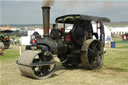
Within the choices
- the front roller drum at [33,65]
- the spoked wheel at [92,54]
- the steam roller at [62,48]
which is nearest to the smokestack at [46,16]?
the steam roller at [62,48]

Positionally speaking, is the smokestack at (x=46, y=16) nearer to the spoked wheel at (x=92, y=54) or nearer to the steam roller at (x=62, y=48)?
the steam roller at (x=62, y=48)

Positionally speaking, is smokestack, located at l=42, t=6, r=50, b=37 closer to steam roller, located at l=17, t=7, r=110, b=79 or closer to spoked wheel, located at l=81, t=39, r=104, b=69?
steam roller, located at l=17, t=7, r=110, b=79

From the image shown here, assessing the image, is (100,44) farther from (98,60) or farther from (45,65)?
(45,65)

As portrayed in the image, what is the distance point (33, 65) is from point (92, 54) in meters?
2.81

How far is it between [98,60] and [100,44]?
0.69 meters

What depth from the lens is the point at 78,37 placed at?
311 inches

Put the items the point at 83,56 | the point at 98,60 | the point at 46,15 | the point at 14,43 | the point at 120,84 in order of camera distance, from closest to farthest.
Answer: the point at 120,84 < the point at 46,15 < the point at 83,56 < the point at 98,60 < the point at 14,43

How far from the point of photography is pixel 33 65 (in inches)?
241

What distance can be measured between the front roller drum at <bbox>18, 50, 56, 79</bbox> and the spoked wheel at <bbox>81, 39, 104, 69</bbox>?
4.81 feet

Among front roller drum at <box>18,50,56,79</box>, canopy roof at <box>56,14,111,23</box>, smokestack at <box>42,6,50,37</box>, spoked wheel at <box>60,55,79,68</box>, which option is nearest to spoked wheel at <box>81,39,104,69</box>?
spoked wheel at <box>60,55,79,68</box>

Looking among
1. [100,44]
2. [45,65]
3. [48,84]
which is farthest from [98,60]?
[48,84]

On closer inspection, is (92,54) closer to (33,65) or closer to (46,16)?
(46,16)

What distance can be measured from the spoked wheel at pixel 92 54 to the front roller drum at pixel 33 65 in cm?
147

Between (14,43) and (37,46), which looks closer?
(37,46)
